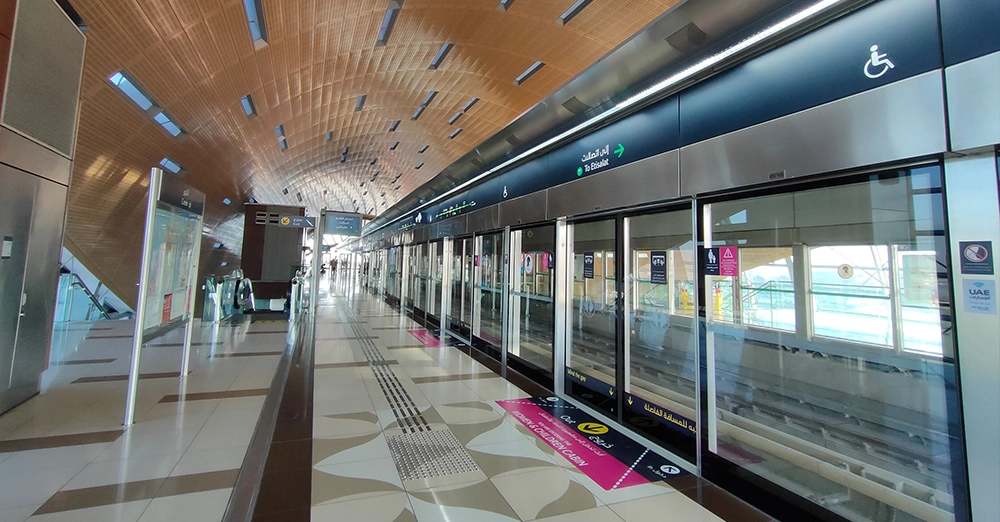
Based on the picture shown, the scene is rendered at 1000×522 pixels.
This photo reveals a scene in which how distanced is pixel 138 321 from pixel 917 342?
232 inches

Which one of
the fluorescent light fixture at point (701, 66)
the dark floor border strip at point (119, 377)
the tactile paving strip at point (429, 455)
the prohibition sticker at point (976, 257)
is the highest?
the fluorescent light fixture at point (701, 66)

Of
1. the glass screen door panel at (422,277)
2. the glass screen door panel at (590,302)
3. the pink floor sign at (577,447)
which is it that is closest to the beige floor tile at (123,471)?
the pink floor sign at (577,447)

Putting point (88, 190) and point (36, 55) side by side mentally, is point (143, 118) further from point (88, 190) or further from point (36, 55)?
point (36, 55)

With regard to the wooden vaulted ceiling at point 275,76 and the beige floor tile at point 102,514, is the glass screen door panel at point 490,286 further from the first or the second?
the beige floor tile at point 102,514

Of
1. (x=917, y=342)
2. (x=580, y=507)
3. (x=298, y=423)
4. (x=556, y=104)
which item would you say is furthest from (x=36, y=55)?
(x=917, y=342)

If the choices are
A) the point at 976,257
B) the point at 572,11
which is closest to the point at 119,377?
the point at 976,257

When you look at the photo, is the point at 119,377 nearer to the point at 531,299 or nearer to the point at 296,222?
the point at 531,299

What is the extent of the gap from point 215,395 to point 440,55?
23.9ft

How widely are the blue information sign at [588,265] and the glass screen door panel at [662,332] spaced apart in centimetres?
47

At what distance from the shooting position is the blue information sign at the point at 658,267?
4.03 meters

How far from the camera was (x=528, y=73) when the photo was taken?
8422mm

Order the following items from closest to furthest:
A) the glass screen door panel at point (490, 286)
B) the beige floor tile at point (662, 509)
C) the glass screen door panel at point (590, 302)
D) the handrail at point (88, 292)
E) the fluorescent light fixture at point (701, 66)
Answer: the fluorescent light fixture at point (701, 66) → the beige floor tile at point (662, 509) → the glass screen door panel at point (590, 302) → the glass screen door panel at point (490, 286) → the handrail at point (88, 292)

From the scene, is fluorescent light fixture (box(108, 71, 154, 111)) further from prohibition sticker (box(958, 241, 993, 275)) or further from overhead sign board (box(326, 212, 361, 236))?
overhead sign board (box(326, 212, 361, 236))

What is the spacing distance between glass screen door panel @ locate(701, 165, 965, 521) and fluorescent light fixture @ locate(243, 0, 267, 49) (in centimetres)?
684
